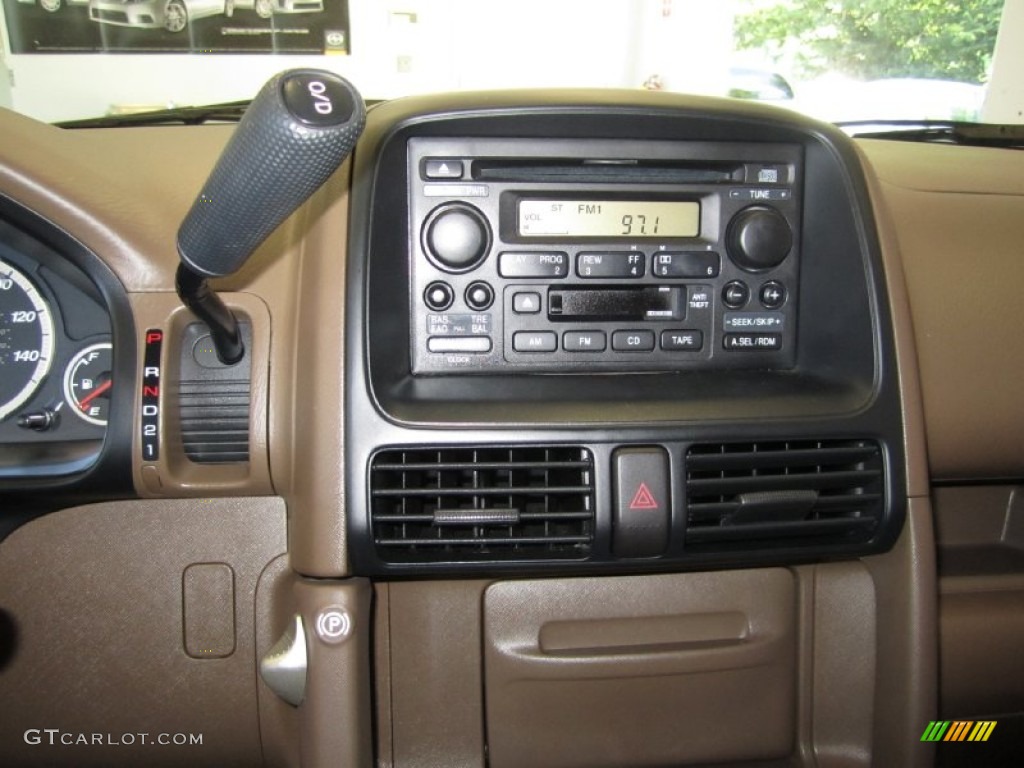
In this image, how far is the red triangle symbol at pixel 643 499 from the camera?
77 centimetres

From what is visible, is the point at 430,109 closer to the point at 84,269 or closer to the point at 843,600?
the point at 84,269

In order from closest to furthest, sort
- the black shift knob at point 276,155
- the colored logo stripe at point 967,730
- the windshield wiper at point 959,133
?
the black shift knob at point 276,155 < the colored logo stripe at point 967,730 < the windshield wiper at point 959,133

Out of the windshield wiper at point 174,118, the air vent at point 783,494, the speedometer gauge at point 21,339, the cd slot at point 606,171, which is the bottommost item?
the air vent at point 783,494

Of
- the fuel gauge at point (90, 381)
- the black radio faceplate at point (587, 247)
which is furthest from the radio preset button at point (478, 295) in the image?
the fuel gauge at point (90, 381)

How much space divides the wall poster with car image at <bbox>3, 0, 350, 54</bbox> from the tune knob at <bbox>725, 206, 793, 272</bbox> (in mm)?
1518

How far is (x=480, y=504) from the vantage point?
2.51 feet

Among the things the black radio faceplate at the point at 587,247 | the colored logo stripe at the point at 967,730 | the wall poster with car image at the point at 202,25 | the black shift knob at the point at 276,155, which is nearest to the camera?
the black shift knob at the point at 276,155

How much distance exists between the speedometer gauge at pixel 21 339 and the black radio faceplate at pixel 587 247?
0.46 m

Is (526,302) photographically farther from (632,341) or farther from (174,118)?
(174,118)

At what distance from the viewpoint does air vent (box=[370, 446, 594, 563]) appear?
76 cm

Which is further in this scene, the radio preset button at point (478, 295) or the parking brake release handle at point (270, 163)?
the radio preset button at point (478, 295)

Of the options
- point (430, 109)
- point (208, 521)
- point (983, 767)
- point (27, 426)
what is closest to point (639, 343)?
point (430, 109)

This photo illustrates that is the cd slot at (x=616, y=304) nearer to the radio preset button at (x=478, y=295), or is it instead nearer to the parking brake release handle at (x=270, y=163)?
the radio preset button at (x=478, y=295)

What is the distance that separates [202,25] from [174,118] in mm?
1028
